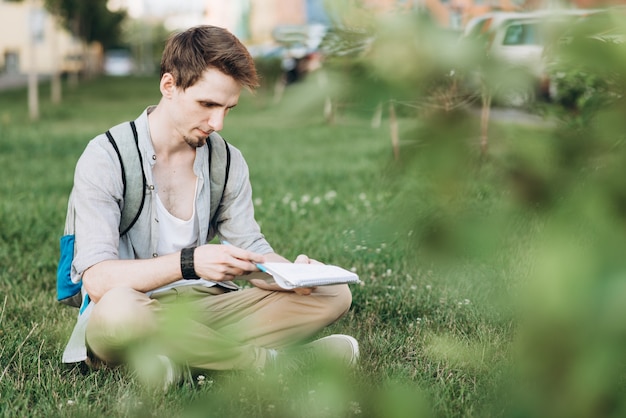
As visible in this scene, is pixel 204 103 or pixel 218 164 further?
pixel 218 164

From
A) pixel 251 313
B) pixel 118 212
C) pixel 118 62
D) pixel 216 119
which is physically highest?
pixel 216 119

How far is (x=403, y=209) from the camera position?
77cm

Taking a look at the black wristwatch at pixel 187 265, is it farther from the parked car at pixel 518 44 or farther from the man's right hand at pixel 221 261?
the parked car at pixel 518 44

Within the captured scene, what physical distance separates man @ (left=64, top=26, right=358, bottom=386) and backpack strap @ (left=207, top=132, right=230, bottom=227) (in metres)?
0.03

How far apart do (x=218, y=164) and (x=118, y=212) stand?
0.46 m

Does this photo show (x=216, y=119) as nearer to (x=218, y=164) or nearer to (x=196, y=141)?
(x=196, y=141)

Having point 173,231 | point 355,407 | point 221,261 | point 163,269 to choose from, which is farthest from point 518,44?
point 173,231

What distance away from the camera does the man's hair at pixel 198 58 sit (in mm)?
2723

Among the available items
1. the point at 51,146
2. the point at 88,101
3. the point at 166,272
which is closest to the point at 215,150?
the point at 166,272

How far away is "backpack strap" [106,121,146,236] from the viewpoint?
111 inches

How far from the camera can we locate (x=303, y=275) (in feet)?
8.80

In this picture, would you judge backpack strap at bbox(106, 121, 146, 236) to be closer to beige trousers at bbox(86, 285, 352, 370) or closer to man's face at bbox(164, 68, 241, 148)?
man's face at bbox(164, 68, 241, 148)

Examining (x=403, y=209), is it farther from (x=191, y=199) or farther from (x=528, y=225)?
(x=191, y=199)

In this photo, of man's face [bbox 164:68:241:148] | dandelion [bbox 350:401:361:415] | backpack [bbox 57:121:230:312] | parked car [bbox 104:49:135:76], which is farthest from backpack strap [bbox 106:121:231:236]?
parked car [bbox 104:49:135:76]
